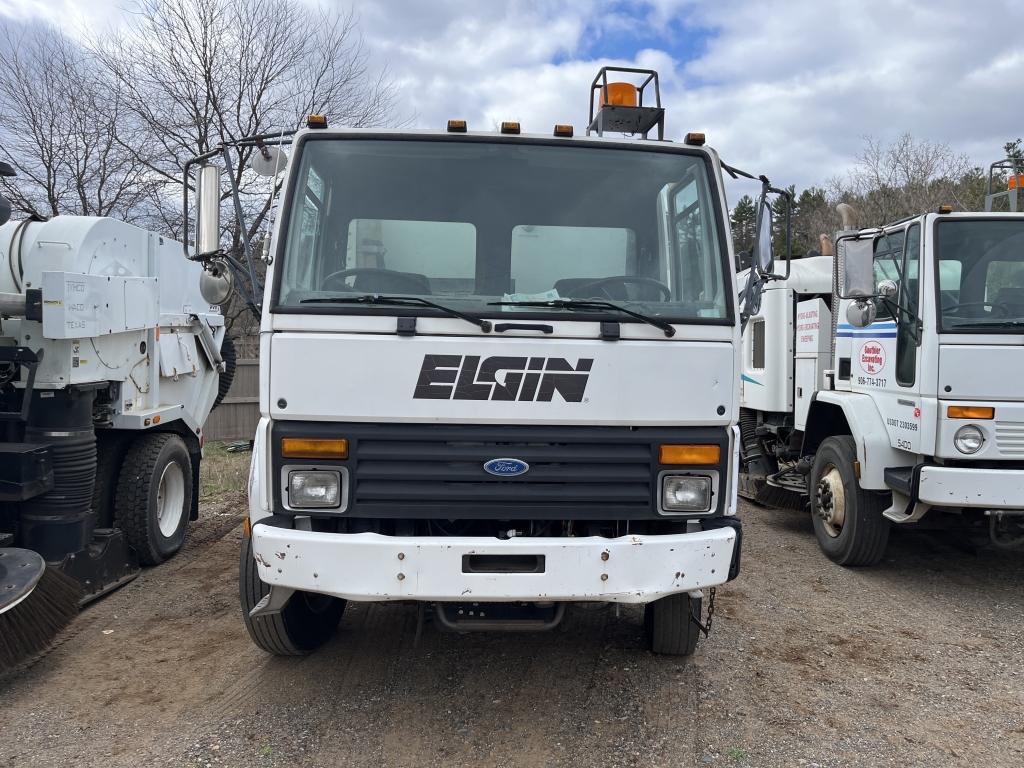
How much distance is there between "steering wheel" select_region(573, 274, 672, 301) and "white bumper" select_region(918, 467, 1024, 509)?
2.47 meters

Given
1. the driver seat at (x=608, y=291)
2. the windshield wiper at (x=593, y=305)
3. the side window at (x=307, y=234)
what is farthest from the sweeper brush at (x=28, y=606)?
the driver seat at (x=608, y=291)

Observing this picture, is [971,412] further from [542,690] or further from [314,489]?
[314,489]

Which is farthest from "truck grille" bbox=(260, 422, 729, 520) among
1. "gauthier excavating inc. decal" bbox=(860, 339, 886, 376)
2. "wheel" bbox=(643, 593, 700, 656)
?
"gauthier excavating inc. decal" bbox=(860, 339, 886, 376)

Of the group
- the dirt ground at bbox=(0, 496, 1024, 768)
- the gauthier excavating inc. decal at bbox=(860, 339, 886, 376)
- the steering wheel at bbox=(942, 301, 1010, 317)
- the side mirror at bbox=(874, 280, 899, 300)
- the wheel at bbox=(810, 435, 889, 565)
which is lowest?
the dirt ground at bbox=(0, 496, 1024, 768)

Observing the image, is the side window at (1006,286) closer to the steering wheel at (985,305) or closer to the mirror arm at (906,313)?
the steering wheel at (985,305)

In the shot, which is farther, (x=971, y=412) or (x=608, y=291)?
(x=971, y=412)

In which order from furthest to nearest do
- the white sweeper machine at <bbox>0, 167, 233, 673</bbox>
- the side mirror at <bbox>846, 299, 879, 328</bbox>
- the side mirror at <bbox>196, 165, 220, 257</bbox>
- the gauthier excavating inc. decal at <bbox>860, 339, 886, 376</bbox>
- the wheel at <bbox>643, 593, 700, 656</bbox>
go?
the gauthier excavating inc. decal at <bbox>860, 339, 886, 376</bbox>, the side mirror at <bbox>846, 299, 879, 328</bbox>, the white sweeper machine at <bbox>0, 167, 233, 673</bbox>, the wheel at <bbox>643, 593, 700, 656</bbox>, the side mirror at <bbox>196, 165, 220, 257</bbox>

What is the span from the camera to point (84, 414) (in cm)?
460

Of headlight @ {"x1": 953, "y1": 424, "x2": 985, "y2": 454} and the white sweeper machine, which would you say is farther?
headlight @ {"x1": 953, "y1": 424, "x2": 985, "y2": 454}

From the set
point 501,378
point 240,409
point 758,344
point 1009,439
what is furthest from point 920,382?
point 240,409

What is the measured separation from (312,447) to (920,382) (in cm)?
382

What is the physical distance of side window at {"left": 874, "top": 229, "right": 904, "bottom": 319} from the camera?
211 inches

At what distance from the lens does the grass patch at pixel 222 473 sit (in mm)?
8320

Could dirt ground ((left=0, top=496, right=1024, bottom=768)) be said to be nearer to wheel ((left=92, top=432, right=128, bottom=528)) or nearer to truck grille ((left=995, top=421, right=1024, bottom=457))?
wheel ((left=92, top=432, right=128, bottom=528))
